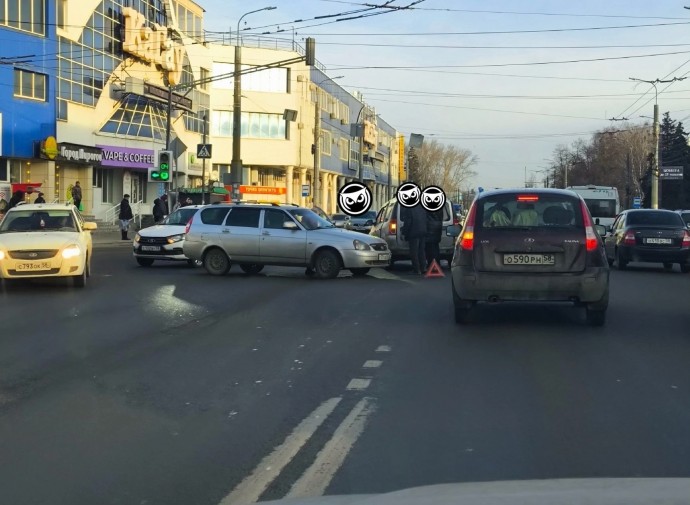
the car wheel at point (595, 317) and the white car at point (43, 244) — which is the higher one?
the white car at point (43, 244)

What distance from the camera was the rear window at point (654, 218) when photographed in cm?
2250

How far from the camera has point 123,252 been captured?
29.1 meters

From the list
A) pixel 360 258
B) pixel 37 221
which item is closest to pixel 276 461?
pixel 37 221

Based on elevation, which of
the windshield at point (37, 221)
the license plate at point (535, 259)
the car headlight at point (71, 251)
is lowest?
the car headlight at point (71, 251)

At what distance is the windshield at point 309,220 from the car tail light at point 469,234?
837cm

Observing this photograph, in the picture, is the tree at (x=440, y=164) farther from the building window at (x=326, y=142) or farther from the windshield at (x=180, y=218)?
the windshield at (x=180, y=218)

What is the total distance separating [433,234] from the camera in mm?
20219

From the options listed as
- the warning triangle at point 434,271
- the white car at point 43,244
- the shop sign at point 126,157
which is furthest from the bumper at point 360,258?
the shop sign at point 126,157

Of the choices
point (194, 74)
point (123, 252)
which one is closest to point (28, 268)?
point (123, 252)

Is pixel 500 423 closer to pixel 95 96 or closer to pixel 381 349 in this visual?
pixel 381 349

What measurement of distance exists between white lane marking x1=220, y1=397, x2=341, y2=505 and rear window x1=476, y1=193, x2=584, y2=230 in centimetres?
474

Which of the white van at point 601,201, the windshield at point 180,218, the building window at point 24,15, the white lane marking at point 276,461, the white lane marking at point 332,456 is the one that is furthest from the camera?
the building window at point 24,15

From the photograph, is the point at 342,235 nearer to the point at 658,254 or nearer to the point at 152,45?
the point at 658,254

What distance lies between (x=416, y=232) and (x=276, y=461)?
1455 centimetres
